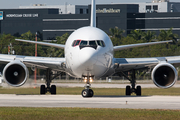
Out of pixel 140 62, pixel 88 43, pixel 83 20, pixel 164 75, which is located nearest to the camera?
pixel 88 43

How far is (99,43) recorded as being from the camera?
20938mm

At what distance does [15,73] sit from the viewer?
2311cm

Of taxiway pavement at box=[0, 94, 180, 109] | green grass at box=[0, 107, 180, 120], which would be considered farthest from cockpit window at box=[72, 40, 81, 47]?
green grass at box=[0, 107, 180, 120]

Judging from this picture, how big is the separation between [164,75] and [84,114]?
33.4ft

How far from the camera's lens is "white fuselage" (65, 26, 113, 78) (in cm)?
2006

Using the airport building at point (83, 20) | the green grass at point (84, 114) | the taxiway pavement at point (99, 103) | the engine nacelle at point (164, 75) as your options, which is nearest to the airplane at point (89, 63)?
the engine nacelle at point (164, 75)

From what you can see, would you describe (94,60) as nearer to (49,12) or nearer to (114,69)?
(114,69)

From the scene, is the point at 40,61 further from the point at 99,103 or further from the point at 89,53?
the point at 99,103

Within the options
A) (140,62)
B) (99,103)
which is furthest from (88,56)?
(140,62)

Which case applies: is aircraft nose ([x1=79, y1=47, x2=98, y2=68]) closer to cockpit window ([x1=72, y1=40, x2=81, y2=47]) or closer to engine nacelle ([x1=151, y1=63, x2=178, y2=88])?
cockpit window ([x1=72, y1=40, x2=81, y2=47])

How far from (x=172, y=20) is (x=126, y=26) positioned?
15.6 meters

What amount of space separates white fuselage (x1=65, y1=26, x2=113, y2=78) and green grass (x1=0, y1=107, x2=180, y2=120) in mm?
5680

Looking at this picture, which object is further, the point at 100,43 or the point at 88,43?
the point at 100,43

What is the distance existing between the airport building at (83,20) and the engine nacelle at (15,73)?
10453cm
